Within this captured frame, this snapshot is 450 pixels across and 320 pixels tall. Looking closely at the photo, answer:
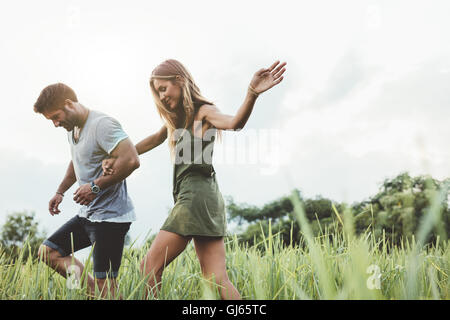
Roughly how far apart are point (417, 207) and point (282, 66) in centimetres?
686

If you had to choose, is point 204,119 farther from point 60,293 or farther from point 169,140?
point 60,293

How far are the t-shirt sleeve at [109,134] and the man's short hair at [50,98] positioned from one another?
34 cm

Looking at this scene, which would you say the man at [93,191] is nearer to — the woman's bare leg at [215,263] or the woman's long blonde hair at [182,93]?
the woman's long blonde hair at [182,93]

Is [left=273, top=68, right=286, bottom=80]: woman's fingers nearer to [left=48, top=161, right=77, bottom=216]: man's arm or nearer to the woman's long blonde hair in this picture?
the woman's long blonde hair

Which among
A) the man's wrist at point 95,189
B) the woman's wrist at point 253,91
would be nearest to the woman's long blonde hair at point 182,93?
the woman's wrist at point 253,91

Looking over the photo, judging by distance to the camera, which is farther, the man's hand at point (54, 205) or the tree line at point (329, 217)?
the tree line at point (329, 217)

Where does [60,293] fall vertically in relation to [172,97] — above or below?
below

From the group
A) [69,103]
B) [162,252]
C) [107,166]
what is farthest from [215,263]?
[69,103]

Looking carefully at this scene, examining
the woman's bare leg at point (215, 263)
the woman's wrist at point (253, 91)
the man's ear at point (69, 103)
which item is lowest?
the woman's bare leg at point (215, 263)

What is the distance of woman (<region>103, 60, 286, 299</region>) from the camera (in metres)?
2.16

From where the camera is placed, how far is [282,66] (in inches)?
82.7

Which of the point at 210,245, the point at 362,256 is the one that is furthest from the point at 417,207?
the point at 362,256

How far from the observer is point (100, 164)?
2619mm

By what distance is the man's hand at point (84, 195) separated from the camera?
→ 8.01 ft
